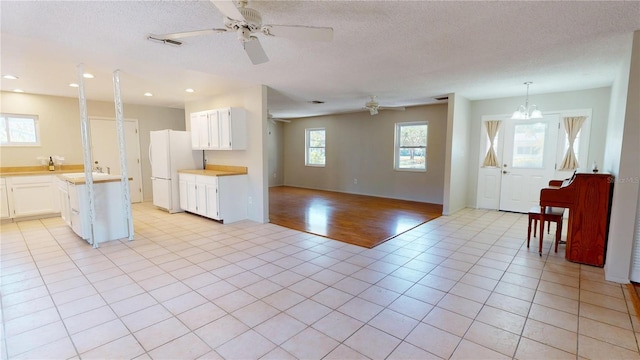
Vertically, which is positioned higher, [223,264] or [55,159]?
[55,159]

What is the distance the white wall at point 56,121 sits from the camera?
18.0 ft

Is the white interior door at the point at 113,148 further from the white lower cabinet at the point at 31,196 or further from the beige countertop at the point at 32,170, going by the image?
the white lower cabinet at the point at 31,196

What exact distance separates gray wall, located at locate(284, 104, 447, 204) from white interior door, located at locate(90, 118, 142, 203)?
4795 mm

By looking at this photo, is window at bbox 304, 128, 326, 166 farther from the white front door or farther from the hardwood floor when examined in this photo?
the white front door

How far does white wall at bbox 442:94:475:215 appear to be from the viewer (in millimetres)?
5688

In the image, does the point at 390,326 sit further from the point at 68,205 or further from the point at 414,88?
the point at 68,205

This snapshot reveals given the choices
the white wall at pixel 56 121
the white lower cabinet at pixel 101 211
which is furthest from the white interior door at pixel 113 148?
the white lower cabinet at pixel 101 211

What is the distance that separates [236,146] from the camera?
521 centimetres

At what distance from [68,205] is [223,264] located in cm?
297

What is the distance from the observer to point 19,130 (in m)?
5.59

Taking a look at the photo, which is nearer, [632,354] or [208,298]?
[632,354]


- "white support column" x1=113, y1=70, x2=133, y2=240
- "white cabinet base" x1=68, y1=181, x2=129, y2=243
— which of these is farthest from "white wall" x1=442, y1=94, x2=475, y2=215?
"white cabinet base" x1=68, y1=181, x2=129, y2=243

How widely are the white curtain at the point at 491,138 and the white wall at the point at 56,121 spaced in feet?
25.1

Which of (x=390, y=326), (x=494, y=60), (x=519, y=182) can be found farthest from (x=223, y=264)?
(x=519, y=182)
